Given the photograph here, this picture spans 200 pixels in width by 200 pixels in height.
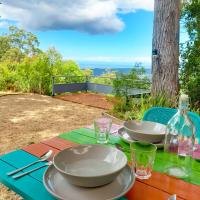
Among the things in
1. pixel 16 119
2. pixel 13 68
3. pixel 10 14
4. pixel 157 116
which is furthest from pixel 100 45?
pixel 157 116

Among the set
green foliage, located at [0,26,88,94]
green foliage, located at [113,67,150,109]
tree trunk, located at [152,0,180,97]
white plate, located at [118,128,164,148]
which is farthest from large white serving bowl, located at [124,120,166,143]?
green foliage, located at [0,26,88,94]

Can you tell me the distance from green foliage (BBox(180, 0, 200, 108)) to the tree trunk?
24.6 inches

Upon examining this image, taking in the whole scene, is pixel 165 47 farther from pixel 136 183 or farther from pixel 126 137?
pixel 136 183

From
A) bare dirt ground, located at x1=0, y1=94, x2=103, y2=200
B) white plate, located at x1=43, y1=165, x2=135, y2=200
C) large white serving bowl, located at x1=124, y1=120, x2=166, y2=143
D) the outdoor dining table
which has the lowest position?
bare dirt ground, located at x1=0, y1=94, x2=103, y2=200

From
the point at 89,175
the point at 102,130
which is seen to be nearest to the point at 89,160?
the point at 89,175

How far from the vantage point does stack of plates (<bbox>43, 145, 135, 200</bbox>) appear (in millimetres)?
798

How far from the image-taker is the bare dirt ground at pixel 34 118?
3552mm

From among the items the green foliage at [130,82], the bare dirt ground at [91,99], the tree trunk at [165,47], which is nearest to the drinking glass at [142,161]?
the tree trunk at [165,47]

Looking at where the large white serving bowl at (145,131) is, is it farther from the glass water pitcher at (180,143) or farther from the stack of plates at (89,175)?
the stack of plates at (89,175)

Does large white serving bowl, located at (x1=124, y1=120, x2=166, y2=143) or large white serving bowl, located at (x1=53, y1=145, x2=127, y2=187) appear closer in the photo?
large white serving bowl, located at (x1=53, y1=145, x2=127, y2=187)

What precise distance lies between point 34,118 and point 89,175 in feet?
13.3

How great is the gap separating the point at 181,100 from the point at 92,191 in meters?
0.50

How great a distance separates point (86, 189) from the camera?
831 mm

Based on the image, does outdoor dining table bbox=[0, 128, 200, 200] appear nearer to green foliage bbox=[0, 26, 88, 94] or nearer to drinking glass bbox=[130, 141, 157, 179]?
drinking glass bbox=[130, 141, 157, 179]
